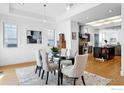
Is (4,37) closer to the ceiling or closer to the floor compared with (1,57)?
closer to the ceiling

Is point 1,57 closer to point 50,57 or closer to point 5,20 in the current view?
point 5,20

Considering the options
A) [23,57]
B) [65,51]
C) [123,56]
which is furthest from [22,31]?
[123,56]

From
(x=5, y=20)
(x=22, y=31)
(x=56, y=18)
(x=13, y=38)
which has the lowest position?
(x=13, y=38)

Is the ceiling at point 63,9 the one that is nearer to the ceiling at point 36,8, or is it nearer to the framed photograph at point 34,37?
the ceiling at point 36,8

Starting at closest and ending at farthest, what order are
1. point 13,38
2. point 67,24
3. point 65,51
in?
point 65,51
point 13,38
point 67,24

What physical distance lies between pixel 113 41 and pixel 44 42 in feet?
27.7

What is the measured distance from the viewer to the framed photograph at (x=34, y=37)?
20.3ft

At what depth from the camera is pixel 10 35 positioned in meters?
5.61

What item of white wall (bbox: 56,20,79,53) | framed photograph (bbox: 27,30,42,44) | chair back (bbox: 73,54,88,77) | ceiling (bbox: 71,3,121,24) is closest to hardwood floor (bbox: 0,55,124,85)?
chair back (bbox: 73,54,88,77)

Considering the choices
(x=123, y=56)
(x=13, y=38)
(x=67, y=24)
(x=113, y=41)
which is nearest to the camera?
(x=123, y=56)

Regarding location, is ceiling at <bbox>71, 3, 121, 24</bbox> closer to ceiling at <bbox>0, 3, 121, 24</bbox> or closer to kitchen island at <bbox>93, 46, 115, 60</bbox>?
ceiling at <bbox>0, 3, 121, 24</bbox>

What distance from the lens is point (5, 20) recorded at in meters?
5.31

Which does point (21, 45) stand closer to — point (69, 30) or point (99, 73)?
point (69, 30)

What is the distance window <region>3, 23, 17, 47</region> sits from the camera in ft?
17.8
